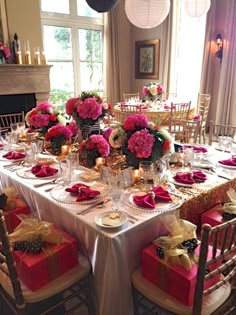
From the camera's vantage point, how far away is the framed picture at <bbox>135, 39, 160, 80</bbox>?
6555mm

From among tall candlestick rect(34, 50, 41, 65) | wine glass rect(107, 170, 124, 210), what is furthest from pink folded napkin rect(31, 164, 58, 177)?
tall candlestick rect(34, 50, 41, 65)

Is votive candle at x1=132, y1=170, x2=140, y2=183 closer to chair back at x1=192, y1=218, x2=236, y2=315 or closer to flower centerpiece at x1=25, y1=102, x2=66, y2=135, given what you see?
chair back at x1=192, y1=218, x2=236, y2=315

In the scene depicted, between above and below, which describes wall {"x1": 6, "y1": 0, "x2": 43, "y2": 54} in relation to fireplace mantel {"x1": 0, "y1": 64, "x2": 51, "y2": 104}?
above

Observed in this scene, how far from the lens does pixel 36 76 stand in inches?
197

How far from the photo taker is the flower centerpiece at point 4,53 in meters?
4.47

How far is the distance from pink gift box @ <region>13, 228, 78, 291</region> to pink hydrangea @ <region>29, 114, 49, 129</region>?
1.20 metres

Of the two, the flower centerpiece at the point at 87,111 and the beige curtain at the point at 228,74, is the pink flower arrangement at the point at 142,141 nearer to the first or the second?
the flower centerpiece at the point at 87,111

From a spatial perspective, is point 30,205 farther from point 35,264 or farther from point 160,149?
point 160,149

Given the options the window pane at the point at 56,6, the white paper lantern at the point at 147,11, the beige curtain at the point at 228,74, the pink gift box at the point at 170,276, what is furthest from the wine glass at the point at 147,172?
the window pane at the point at 56,6

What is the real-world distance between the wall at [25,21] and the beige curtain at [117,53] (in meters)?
1.90

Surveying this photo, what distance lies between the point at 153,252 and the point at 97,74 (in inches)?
235

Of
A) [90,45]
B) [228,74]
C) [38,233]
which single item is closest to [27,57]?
[90,45]

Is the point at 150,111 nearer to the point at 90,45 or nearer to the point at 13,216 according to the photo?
the point at 13,216

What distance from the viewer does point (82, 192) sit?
152 centimetres
